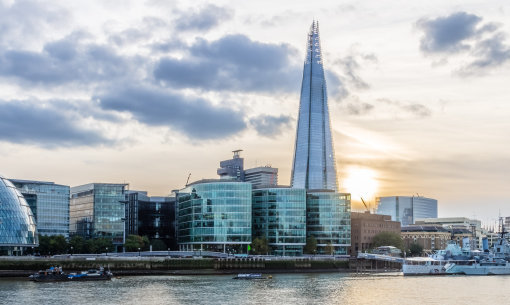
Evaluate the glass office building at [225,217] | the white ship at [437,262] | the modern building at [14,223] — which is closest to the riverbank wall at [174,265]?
the modern building at [14,223]

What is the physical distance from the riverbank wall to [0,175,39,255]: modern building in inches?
734

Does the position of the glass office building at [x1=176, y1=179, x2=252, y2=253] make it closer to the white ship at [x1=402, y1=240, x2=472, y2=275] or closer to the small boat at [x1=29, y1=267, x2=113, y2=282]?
the white ship at [x1=402, y1=240, x2=472, y2=275]

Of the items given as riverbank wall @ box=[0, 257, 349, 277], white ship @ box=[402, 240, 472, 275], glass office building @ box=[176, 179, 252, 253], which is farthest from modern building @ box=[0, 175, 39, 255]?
white ship @ box=[402, 240, 472, 275]

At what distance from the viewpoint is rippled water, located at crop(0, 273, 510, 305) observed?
88125mm

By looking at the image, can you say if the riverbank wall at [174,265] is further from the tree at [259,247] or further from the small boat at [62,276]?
the tree at [259,247]

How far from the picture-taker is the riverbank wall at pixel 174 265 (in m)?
137

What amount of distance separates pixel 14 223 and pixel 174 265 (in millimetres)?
34115

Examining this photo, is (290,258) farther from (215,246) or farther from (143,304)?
(143,304)

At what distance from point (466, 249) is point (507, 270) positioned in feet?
37.5

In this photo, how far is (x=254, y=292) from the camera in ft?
329

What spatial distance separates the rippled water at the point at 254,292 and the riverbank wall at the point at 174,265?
14.8 m

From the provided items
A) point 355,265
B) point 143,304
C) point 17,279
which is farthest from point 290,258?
point 143,304

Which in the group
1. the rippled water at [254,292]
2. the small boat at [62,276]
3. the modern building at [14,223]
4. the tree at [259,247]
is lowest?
the rippled water at [254,292]

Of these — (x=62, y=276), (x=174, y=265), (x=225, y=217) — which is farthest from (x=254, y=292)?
(x=225, y=217)
